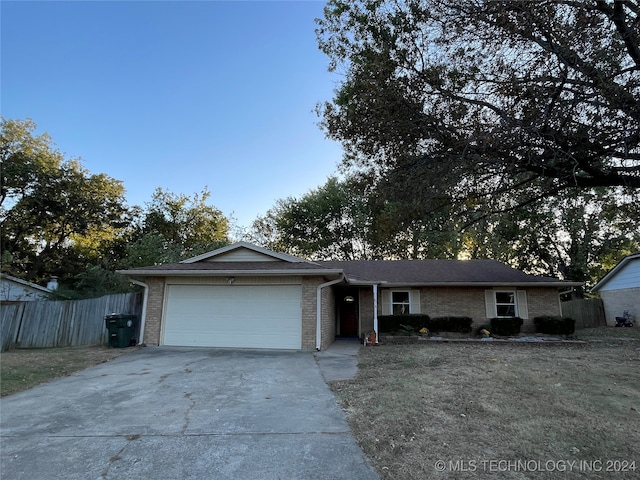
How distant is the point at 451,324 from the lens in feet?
45.9

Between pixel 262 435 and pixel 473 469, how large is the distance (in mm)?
2195

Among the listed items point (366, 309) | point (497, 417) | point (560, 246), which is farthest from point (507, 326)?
point (560, 246)

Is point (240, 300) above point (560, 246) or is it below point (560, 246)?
below

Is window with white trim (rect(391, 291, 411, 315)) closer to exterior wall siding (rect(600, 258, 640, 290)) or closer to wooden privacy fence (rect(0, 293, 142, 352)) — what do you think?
wooden privacy fence (rect(0, 293, 142, 352))

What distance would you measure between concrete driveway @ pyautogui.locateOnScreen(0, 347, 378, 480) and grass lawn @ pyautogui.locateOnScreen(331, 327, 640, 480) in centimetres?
47

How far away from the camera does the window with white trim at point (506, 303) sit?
1473 centimetres

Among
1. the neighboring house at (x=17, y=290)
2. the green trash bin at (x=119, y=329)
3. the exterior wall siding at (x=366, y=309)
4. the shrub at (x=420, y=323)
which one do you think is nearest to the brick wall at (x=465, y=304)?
the exterior wall siding at (x=366, y=309)

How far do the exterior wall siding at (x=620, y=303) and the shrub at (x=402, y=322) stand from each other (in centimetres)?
1194

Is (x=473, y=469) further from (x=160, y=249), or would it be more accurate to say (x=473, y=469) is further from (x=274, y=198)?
(x=274, y=198)

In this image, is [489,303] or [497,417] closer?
[497,417]

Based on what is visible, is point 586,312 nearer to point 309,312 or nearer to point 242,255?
point 309,312

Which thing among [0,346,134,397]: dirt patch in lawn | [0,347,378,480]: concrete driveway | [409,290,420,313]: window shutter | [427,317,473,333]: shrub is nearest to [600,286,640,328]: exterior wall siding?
[427,317,473,333]: shrub

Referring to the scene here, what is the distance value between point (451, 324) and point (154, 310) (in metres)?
10.8

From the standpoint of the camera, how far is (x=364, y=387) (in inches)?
243
